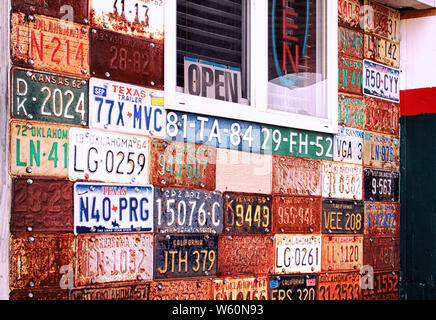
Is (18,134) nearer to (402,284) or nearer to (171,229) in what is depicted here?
(171,229)

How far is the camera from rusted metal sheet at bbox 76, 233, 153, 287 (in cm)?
421

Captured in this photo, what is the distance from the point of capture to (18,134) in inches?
154

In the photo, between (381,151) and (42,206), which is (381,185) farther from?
(42,206)

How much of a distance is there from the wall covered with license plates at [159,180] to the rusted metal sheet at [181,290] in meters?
0.01

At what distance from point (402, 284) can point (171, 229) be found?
298 cm

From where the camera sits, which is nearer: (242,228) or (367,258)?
(242,228)

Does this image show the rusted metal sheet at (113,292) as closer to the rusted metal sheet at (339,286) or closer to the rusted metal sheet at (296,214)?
the rusted metal sheet at (296,214)

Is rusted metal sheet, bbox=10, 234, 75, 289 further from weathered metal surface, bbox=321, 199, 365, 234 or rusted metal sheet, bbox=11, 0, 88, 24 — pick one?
weathered metal surface, bbox=321, 199, 365, 234

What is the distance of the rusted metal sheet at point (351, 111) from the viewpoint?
6.17 meters

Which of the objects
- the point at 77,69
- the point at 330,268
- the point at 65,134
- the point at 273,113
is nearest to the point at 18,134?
the point at 65,134

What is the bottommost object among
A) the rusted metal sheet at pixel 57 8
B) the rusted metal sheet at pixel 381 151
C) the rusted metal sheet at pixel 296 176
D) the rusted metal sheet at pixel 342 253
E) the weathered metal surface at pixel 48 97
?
the rusted metal sheet at pixel 342 253

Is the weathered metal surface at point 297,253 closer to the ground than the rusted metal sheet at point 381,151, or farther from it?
closer to the ground

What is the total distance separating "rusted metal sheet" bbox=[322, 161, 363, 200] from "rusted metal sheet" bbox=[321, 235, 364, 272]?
1.18 feet

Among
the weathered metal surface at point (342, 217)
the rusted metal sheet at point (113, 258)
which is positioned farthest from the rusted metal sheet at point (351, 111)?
the rusted metal sheet at point (113, 258)
